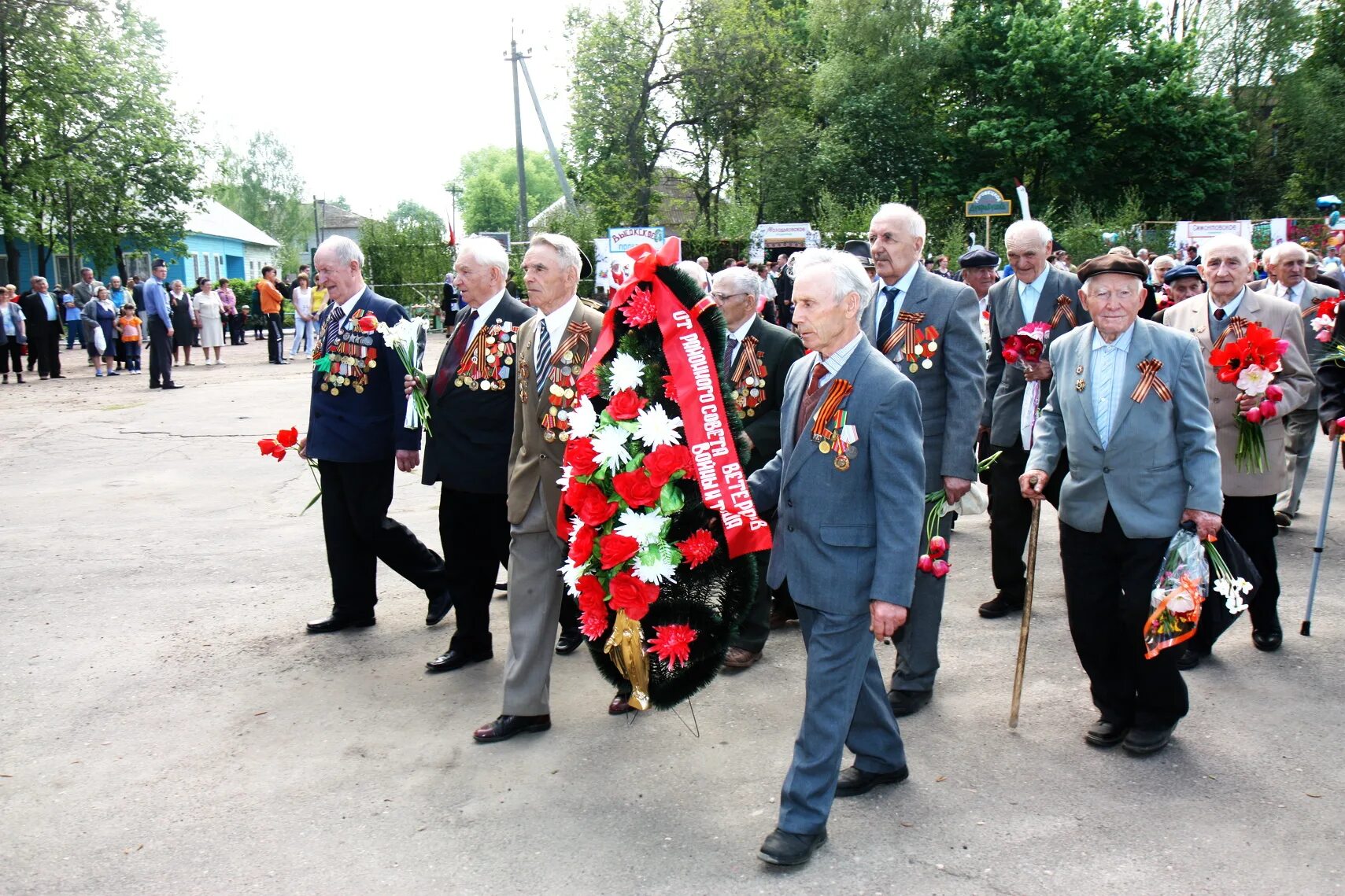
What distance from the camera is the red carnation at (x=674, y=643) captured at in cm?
407

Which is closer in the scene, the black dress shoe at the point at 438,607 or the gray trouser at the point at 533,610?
the gray trouser at the point at 533,610

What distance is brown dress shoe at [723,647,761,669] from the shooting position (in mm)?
5492

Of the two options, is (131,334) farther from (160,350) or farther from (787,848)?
(787,848)

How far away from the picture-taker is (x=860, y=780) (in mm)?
4043

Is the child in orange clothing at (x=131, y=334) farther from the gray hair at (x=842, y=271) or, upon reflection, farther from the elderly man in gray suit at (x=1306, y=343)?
the gray hair at (x=842, y=271)

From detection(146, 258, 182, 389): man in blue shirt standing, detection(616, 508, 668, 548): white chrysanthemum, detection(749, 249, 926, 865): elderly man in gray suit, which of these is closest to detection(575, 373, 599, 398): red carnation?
detection(616, 508, 668, 548): white chrysanthemum

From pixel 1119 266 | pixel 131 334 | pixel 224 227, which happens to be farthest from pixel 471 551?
pixel 224 227

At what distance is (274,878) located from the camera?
3.57 m

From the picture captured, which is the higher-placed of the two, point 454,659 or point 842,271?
point 842,271

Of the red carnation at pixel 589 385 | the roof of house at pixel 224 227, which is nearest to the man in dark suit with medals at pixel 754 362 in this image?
the red carnation at pixel 589 385

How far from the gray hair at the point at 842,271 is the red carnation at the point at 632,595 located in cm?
130

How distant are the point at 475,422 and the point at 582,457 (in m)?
1.34

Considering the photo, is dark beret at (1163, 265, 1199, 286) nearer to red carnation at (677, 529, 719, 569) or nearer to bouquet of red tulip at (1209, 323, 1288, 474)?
bouquet of red tulip at (1209, 323, 1288, 474)

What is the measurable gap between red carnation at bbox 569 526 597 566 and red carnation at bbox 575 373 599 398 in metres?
0.53
